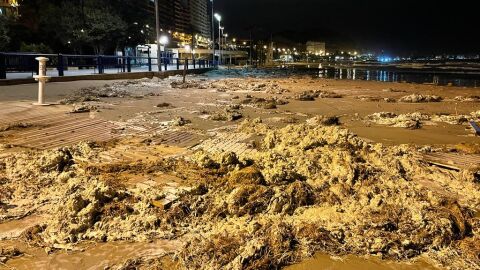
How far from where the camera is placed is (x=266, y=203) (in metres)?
4.13

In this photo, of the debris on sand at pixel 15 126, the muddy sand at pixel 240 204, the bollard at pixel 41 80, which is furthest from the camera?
the bollard at pixel 41 80

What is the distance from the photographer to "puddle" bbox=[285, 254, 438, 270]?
10.5 feet

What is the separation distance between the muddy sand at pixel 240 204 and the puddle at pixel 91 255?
1 centimetres

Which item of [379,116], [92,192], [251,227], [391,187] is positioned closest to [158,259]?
[251,227]

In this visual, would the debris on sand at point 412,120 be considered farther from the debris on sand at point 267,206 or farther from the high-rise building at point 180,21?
the high-rise building at point 180,21

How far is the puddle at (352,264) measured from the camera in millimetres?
3189

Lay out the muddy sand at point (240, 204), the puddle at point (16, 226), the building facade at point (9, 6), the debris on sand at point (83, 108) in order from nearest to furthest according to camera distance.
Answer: the muddy sand at point (240, 204) → the puddle at point (16, 226) → the debris on sand at point (83, 108) → the building facade at point (9, 6)

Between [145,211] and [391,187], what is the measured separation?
273cm

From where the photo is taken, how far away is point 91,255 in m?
3.34

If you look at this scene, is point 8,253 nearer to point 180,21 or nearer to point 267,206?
point 267,206

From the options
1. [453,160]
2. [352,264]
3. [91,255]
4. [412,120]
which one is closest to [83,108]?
[91,255]

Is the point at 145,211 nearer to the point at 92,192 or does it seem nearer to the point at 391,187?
the point at 92,192

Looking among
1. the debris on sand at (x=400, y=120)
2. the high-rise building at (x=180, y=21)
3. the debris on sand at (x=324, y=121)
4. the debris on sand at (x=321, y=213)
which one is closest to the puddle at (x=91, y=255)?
the debris on sand at (x=321, y=213)

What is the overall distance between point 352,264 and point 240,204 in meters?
1.29
